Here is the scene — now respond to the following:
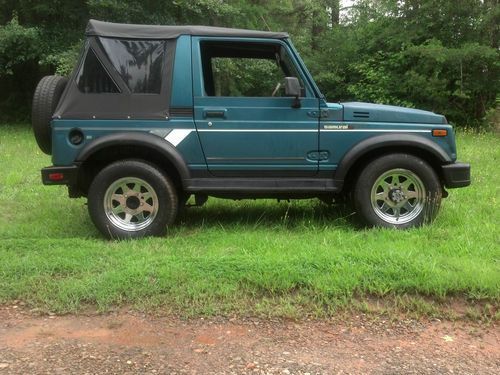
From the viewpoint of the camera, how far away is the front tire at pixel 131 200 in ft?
17.6

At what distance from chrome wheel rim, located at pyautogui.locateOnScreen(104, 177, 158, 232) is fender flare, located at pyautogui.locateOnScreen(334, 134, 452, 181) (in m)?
1.89

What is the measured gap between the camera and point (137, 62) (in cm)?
538

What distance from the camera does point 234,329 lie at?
12.5ft

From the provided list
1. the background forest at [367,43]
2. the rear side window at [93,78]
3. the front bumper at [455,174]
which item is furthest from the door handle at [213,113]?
the background forest at [367,43]

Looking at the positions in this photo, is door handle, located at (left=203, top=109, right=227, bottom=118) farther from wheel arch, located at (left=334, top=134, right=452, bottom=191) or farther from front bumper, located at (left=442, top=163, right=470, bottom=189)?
front bumper, located at (left=442, top=163, right=470, bottom=189)

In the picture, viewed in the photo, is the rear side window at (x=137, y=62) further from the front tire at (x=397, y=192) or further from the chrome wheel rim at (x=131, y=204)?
the front tire at (x=397, y=192)

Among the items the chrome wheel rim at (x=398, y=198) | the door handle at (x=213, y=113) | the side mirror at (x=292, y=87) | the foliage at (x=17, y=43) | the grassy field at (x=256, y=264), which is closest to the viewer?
the grassy field at (x=256, y=264)

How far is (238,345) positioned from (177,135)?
241 cm

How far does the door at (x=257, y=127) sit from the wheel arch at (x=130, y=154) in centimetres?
32

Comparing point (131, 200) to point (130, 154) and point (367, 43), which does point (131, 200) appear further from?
point (367, 43)

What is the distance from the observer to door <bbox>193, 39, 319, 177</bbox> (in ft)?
17.6

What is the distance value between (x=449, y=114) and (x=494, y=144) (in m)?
4.71

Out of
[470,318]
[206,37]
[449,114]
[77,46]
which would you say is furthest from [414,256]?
[77,46]

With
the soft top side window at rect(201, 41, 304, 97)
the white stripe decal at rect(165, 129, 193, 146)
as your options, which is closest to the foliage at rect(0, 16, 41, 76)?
the soft top side window at rect(201, 41, 304, 97)
